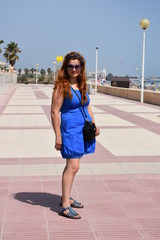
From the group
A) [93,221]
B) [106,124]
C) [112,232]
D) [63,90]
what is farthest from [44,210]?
[106,124]

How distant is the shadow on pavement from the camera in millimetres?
4781

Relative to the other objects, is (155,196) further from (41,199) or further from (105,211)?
(41,199)

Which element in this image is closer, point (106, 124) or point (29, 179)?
point (29, 179)

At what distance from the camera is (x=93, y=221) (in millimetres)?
4250

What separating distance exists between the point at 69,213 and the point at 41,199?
2.43ft

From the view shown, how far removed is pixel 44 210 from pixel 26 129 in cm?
680

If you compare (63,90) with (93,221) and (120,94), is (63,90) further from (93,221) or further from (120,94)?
(120,94)

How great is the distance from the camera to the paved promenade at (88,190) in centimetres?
400

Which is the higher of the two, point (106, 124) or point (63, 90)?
point (63, 90)

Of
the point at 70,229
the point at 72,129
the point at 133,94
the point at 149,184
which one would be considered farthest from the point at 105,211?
the point at 133,94

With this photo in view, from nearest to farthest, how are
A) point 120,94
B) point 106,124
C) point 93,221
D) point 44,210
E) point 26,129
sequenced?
point 93,221, point 44,210, point 26,129, point 106,124, point 120,94

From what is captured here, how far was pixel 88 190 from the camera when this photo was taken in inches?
211

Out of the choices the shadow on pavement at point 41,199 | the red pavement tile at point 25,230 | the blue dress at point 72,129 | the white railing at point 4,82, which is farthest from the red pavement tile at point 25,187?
the white railing at point 4,82

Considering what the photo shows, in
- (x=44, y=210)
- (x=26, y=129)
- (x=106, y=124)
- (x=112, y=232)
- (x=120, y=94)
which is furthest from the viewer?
(x=120, y=94)
